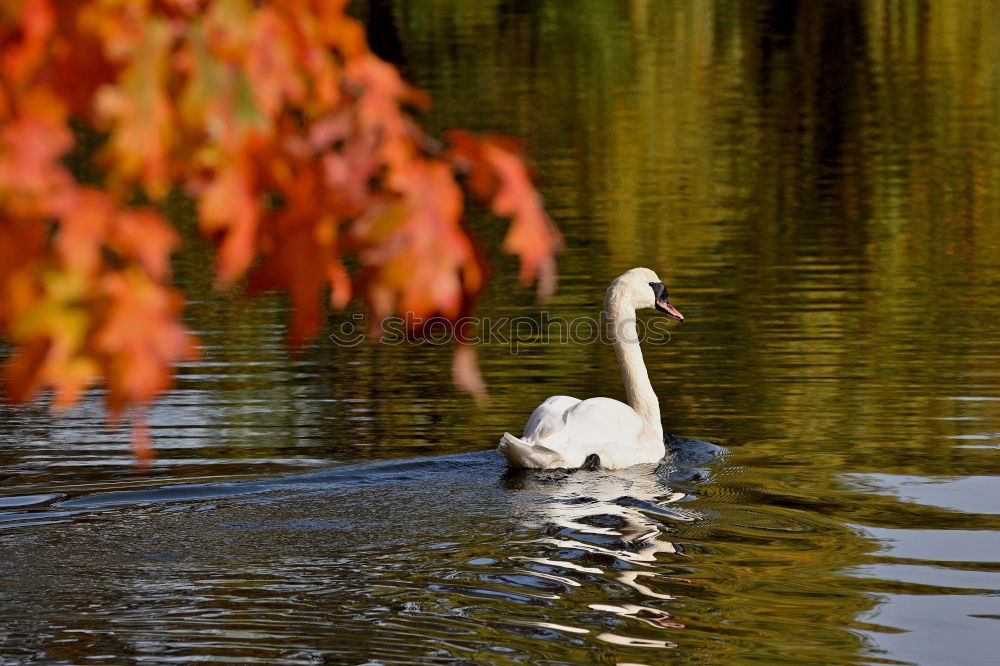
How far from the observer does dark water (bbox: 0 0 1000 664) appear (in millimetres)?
7016

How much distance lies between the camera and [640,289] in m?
11.8

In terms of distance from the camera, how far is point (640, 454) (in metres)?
10.5

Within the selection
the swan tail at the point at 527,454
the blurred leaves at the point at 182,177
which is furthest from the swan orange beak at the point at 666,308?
the blurred leaves at the point at 182,177

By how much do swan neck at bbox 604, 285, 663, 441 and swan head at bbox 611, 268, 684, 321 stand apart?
0.14 feet

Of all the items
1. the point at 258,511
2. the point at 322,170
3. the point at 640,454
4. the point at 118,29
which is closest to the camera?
the point at 118,29

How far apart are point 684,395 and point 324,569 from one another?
225 inches

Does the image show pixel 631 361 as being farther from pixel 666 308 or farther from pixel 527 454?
pixel 527 454

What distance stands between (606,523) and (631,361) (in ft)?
9.57

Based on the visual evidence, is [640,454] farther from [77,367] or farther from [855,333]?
[77,367]

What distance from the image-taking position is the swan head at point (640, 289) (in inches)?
465

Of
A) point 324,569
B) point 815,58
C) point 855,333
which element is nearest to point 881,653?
point 324,569

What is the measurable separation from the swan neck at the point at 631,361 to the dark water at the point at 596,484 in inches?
17.1

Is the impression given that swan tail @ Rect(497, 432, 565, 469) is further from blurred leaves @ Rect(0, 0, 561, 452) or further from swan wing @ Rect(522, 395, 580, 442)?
blurred leaves @ Rect(0, 0, 561, 452)

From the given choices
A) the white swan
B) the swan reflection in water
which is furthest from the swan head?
the swan reflection in water
